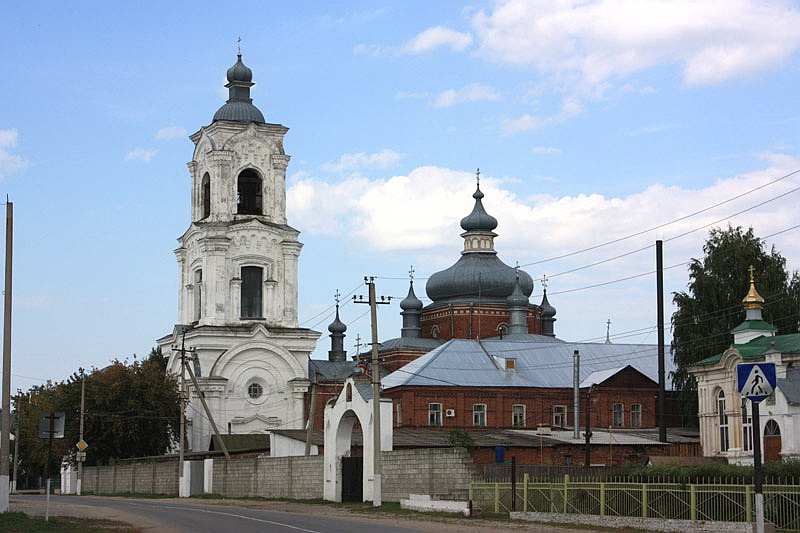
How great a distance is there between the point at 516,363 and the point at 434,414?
6851mm

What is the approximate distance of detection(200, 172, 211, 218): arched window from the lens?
76125mm

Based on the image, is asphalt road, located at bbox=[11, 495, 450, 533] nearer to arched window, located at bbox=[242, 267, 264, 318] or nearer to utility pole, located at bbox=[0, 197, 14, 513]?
utility pole, located at bbox=[0, 197, 14, 513]

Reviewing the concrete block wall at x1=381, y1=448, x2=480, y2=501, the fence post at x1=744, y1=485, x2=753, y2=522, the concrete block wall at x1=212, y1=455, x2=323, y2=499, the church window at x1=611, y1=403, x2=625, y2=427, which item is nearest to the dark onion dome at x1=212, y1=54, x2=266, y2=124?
the church window at x1=611, y1=403, x2=625, y2=427

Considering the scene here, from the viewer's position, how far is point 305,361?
75500mm

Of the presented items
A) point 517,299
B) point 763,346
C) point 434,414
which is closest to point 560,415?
point 434,414

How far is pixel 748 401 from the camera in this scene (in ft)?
156

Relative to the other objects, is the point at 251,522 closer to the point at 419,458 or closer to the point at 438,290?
the point at 419,458

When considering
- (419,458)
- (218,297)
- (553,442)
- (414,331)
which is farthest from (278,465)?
(414,331)

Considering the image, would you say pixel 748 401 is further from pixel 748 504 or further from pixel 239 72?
pixel 239 72

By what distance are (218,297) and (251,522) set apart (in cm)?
4634

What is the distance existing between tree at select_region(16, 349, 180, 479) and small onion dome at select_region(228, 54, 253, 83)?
20.3m

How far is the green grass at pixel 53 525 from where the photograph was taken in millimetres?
23766

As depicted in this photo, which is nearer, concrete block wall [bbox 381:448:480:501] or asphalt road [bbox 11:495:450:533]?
asphalt road [bbox 11:495:450:533]

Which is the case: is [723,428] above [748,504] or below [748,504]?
above
